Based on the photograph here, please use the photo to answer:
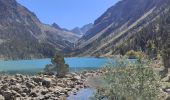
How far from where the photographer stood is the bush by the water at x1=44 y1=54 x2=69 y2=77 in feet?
417

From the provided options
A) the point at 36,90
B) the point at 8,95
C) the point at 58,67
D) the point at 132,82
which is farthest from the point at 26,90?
the point at 132,82

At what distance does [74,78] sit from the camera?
390 ft

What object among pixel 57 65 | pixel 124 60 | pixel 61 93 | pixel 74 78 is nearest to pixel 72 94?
pixel 61 93

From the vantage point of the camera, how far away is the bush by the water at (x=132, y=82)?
3388 centimetres

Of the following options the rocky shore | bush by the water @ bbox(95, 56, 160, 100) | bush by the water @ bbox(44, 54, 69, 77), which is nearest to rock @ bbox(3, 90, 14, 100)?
the rocky shore

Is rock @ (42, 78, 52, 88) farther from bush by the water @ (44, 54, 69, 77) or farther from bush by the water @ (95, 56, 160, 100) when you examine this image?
bush by the water @ (95, 56, 160, 100)

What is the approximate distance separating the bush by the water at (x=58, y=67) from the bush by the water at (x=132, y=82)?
8884 cm

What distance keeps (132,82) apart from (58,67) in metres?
96.1

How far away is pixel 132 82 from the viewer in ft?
114

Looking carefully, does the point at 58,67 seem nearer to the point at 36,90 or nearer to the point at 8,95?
the point at 36,90

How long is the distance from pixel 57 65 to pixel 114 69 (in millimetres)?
90920

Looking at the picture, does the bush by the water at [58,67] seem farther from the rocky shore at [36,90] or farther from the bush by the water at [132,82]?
the bush by the water at [132,82]

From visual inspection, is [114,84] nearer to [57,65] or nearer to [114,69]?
[114,69]

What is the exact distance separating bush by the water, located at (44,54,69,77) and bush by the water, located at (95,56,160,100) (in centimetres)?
8884
